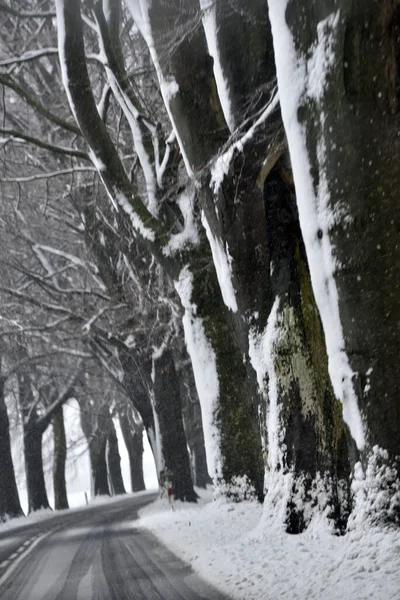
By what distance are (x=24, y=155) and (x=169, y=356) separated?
647 cm

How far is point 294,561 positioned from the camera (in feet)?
25.7

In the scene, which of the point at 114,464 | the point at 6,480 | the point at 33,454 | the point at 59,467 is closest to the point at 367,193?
the point at 6,480

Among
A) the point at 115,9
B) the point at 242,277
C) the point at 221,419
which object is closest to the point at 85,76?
the point at 115,9

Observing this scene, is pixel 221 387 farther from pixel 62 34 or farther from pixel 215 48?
pixel 62 34

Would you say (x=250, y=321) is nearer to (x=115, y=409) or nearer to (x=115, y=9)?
(x=115, y=9)

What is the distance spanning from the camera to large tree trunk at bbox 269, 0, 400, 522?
6.66 meters

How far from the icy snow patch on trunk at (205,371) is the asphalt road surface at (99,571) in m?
1.74

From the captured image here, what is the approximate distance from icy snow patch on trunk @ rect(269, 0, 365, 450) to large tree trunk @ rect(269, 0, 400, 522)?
1 cm

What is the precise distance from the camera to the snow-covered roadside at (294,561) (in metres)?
6.25

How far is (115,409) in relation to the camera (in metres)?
39.3

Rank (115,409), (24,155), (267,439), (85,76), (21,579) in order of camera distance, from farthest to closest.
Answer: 1. (115,409)
2. (24,155)
3. (85,76)
4. (21,579)
5. (267,439)

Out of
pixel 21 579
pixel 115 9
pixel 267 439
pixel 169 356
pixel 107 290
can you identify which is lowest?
pixel 21 579

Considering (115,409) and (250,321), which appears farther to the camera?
(115,409)

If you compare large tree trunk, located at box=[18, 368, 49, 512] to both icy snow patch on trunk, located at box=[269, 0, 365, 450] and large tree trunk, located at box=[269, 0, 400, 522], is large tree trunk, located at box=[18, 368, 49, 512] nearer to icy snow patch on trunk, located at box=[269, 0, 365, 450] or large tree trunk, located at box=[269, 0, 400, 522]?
icy snow patch on trunk, located at box=[269, 0, 365, 450]
